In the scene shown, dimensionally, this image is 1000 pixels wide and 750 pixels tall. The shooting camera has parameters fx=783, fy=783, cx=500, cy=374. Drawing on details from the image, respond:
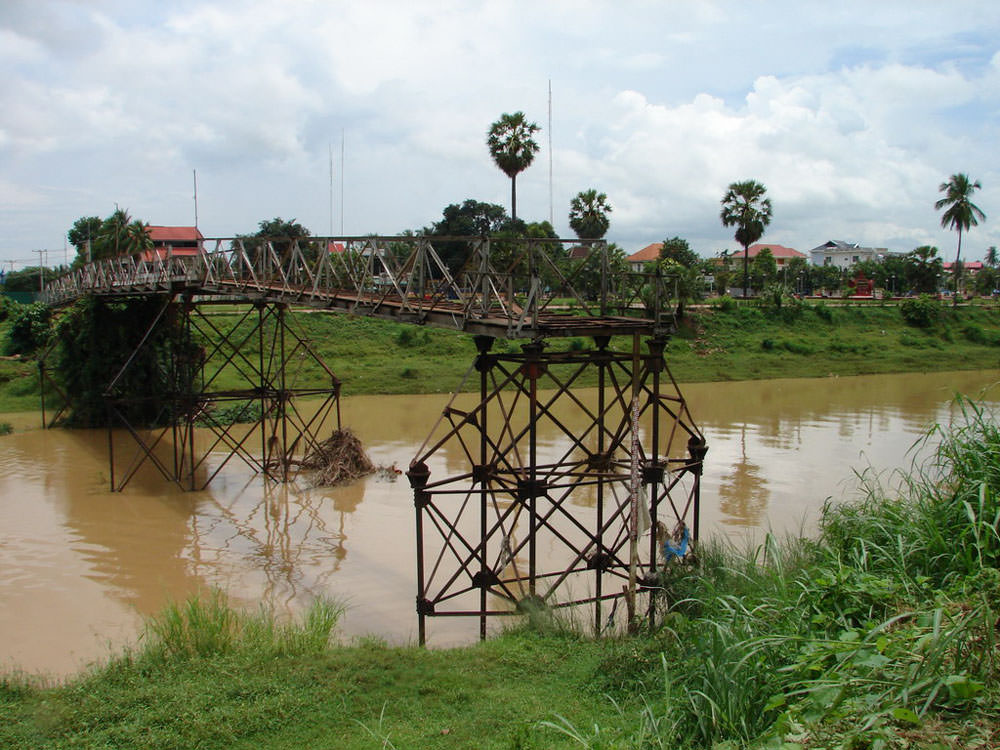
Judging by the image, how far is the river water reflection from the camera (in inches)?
414

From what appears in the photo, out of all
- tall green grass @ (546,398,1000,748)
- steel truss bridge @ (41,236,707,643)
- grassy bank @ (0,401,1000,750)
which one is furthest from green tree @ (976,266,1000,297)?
tall green grass @ (546,398,1000,748)

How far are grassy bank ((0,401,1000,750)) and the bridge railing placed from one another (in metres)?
3.82

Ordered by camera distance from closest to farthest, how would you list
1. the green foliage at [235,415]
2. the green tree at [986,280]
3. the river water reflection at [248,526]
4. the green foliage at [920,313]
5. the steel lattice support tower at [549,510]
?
the steel lattice support tower at [549,510], the river water reflection at [248,526], the green foliage at [235,415], the green foliage at [920,313], the green tree at [986,280]

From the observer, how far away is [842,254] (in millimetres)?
144500

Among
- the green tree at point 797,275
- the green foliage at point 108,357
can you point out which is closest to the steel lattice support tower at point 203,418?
the green foliage at point 108,357

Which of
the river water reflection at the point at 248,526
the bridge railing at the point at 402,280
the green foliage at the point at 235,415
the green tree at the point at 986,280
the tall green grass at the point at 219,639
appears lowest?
the river water reflection at the point at 248,526

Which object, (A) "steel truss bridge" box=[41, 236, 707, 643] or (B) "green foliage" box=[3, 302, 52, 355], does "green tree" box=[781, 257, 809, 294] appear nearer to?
(A) "steel truss bridge" box=[41, 236, 707, 643]

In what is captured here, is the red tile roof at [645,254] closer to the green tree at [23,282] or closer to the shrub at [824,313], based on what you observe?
the shrub at [824,313]

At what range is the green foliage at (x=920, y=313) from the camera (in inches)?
1922

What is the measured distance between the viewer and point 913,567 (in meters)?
6.66

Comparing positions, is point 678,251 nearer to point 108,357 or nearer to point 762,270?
point 762,270

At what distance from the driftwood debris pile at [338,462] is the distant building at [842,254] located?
5446 inches

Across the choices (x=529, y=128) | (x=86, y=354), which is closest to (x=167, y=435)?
(x=86, y=354)

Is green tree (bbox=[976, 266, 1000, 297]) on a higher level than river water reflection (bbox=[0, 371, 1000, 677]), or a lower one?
higher
